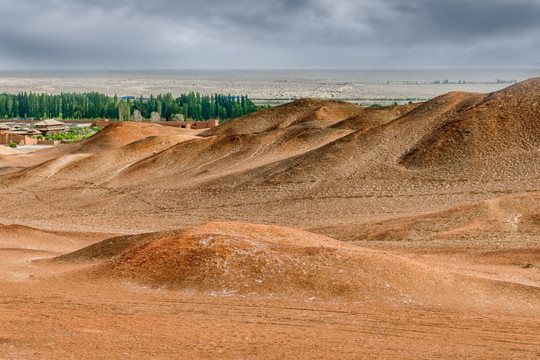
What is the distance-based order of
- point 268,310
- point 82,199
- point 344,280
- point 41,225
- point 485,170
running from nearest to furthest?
1. point 268,310
2. point 344,280
3. point 41,225
4. point 485,170
5. point 82,199

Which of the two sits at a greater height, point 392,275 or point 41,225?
point 392,275

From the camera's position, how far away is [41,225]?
40125mm

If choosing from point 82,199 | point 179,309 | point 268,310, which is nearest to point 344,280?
point 268,310

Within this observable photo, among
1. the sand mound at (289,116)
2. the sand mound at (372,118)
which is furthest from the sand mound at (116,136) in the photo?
the sand mound at (372,118)

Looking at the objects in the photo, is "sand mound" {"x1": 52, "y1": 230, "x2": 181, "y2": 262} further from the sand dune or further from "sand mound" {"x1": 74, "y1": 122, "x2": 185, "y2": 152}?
"sand mound" {"x1": 74, "y1": 122, "x2": 185, "y2": 152}

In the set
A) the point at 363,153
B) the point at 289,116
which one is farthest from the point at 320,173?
the point at 289,116

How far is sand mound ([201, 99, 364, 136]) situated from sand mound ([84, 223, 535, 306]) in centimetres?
5670

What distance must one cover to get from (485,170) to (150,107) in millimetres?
111366

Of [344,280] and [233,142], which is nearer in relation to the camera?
[344,280]

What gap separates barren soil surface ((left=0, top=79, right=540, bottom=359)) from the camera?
50.0ft

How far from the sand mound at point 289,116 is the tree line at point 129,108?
49.9 m

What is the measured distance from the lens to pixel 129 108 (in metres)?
142

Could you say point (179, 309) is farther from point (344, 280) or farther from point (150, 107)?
point (150, 107)

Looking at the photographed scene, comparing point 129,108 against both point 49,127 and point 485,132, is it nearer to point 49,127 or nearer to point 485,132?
point 49,127
